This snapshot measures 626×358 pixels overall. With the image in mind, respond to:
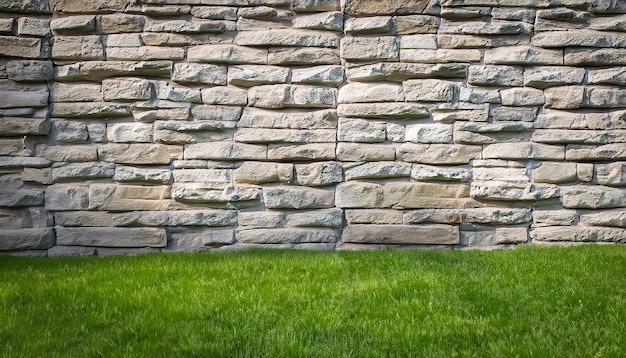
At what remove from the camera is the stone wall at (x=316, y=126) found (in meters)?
4.41

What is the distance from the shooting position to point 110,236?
4391 mm

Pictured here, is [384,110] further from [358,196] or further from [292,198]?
[292,198]

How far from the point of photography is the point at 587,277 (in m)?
3.19

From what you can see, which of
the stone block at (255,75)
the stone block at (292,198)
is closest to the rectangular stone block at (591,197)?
the stone block at (292,198)

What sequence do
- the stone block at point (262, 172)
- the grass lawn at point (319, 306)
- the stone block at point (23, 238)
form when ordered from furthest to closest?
1. the stone block at point (262, 172)
2. the stone block at point (23, 238)
3. the grass lawn at point (319, 306)

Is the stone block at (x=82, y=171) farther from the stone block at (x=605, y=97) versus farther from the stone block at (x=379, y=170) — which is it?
the stone block at (x=605, y=97)

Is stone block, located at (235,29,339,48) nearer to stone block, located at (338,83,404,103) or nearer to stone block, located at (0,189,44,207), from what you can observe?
stone block, located at (338,83,404,103)

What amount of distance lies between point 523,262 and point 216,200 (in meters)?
2.96

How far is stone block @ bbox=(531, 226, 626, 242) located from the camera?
4445mm

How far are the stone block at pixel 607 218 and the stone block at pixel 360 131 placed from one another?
2.30 meters

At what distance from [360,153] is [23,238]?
3566 mm

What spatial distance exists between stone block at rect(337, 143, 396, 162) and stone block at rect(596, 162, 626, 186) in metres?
2.17

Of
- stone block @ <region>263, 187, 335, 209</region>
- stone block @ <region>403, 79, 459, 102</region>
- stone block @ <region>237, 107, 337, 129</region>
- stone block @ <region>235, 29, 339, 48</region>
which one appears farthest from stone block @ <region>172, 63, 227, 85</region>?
stone block @ <region>403, 79, 459, 102</region>

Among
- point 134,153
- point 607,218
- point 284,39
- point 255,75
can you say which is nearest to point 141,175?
point 134,153
